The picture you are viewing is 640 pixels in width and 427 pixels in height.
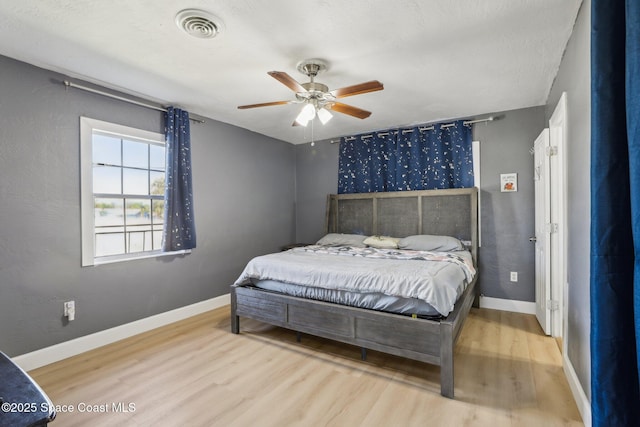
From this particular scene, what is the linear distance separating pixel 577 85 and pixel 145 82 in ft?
11.4

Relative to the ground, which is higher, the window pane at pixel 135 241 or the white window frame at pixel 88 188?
the white window frame at pixel 88 188

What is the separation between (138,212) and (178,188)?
0.50 meters

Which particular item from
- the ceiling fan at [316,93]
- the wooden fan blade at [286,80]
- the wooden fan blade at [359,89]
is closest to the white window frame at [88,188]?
the ceiling fan at [316,93]

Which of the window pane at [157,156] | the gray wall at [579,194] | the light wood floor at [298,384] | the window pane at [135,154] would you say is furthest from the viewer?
the window pane at [157,156]

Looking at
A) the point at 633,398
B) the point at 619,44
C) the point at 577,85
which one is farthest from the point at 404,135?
the point at 633,398

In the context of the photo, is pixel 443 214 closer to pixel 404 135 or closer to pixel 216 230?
pixel 404 135

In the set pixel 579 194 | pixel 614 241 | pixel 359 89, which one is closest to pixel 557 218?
pixel 579 194

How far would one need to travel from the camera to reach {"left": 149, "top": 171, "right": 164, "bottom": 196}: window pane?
3.56m

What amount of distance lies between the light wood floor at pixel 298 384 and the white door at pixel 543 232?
266mm

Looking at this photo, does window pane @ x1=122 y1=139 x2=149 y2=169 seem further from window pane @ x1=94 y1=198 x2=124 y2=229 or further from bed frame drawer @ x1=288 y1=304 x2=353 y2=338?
bed frame drawer @ x1=288 y1=304 x2=353 y2=338

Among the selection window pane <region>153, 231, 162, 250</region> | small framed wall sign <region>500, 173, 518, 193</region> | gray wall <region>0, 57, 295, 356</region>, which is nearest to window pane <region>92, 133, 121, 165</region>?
gray wall <region>0, 57, 295, 356</region>

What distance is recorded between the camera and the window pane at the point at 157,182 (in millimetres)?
3564

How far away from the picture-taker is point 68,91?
277 centimetres

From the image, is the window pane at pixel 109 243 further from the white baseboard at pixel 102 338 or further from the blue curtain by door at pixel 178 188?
the white baseboard at pixel 102 338
